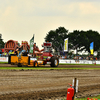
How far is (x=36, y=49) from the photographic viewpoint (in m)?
27.8

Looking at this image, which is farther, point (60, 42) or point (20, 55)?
point (60, 42)

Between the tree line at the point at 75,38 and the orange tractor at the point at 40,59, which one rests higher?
the tree line at the point at 75,38

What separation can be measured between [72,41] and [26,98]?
3249 inches

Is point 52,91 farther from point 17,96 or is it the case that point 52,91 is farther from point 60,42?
point 60,42

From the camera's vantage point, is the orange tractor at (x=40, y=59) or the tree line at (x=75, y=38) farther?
the tree line at (x=75, y=38)

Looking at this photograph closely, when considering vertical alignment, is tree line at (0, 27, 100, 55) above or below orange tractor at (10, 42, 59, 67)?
above

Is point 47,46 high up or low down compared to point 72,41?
down

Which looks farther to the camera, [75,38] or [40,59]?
[75,38]

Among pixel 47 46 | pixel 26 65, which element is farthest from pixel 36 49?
pixel 26 65

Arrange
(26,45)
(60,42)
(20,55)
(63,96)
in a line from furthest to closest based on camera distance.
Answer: (60,42) → (26,45) → (20,55) → (63,96)

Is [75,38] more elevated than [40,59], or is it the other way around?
[75,38]

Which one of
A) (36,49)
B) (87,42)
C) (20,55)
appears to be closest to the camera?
(20,55)

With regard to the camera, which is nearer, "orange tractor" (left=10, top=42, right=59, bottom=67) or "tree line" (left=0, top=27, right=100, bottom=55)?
"orange tractor" (left=10, top=42, right=59, bottom=67)

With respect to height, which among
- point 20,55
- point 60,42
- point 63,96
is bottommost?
point 63,96
